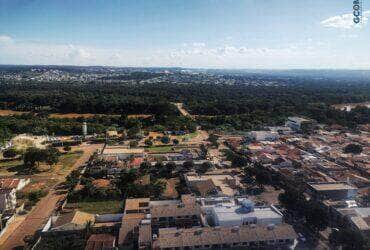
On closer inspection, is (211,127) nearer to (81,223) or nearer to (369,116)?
(369,116)

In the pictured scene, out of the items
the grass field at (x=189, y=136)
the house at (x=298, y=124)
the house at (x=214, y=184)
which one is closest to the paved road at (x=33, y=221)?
the house at (x=214, y=184)

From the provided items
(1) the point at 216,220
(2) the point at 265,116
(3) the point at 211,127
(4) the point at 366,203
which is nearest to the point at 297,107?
(2) the point at 265,116

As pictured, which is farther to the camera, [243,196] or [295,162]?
[295,162]

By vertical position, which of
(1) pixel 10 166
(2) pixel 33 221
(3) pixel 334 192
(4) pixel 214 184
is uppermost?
(3) pixel 334 192

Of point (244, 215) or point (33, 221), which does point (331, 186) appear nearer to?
point (244, 215)

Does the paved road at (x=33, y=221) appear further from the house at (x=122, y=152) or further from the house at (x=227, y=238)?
the house at (x=122, y=152)

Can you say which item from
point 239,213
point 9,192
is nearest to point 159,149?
point 9,192
